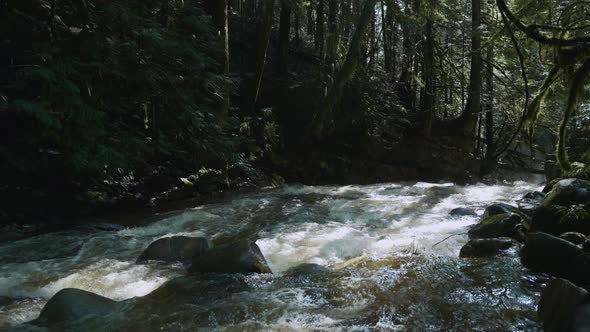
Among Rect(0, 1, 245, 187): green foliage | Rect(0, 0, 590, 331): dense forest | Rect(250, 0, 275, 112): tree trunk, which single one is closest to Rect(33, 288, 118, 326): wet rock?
Rect(0, 0, 590, 331): dense forest

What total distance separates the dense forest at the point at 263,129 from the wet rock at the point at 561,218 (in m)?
0.02

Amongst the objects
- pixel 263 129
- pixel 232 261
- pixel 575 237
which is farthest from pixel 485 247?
pixel 263 129

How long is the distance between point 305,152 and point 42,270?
9808 millimetres

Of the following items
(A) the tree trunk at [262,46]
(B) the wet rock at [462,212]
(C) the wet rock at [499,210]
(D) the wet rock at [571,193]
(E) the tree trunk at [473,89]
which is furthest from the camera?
(E) the tree trunk at [473,89]

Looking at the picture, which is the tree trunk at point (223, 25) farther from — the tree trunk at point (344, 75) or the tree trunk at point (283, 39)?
the tree trunk at point (283, 39)

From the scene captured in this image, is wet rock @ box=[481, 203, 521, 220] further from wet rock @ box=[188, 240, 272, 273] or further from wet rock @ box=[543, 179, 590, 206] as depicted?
wet rock @ box=[188, 240, 272, 273]

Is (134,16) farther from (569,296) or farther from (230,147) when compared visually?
(569,296)

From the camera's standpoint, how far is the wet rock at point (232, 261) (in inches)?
205

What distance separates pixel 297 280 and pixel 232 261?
88 cm

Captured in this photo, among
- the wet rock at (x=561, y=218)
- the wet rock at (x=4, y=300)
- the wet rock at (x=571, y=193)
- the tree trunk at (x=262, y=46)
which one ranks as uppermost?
the tree trunk at (x=262, y=46)

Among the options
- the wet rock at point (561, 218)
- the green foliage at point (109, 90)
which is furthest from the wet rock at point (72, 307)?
the wet rock at point (561, 218)

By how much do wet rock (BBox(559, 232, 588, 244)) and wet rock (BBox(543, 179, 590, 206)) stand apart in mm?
547

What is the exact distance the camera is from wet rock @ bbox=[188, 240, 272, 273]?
17.1 ft

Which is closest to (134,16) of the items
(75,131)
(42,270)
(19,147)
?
(75,131)
